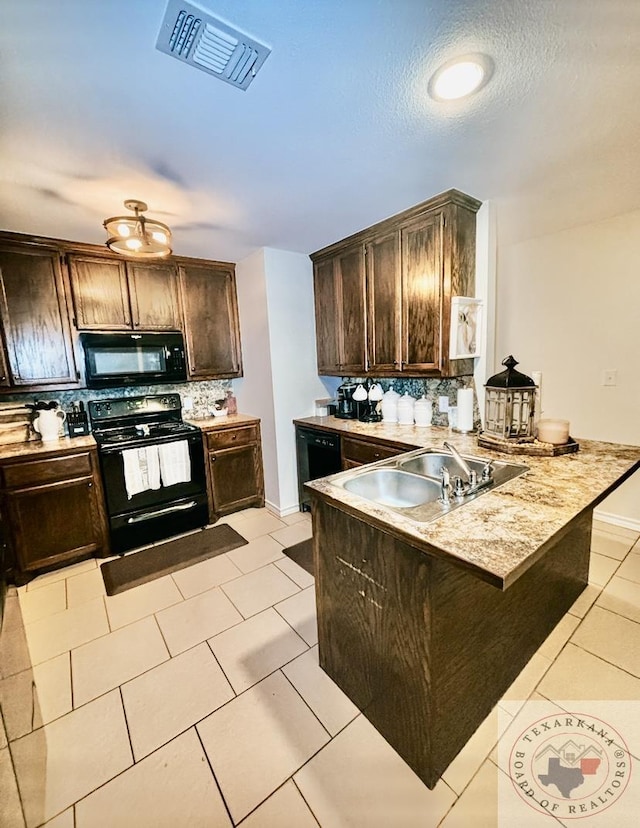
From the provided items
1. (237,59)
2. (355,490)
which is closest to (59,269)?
(237,59)

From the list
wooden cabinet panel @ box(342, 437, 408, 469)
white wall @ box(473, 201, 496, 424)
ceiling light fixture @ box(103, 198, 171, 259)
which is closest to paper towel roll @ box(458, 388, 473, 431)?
white wall @ box(473, 201, 496, 424)

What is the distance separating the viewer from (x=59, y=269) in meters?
2.76

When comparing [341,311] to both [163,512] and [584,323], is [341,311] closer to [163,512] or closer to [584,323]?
[584,323]

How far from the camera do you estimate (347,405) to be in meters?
3.37

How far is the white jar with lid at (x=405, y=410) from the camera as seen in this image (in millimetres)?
3000

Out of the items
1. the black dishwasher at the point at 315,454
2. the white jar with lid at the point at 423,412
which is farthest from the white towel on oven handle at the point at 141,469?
the white jar with lid at the point at 423,412

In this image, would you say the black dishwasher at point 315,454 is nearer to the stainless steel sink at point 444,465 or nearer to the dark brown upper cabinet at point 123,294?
the stainless steel sink at point 444,465

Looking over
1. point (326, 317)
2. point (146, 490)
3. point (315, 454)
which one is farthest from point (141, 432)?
point (326, 317)

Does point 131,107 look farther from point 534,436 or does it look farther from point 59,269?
point 534,436

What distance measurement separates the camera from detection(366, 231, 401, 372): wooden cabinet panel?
2.67 meters

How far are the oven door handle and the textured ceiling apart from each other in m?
2.19

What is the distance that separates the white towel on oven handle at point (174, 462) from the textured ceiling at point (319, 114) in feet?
5.53

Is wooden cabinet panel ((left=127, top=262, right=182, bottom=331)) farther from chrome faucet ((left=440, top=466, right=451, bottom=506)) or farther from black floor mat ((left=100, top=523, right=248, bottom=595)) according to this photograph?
chrome faucet ((left=440, top=466, right=451, bottom=506))

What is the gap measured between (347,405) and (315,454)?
0.56m
